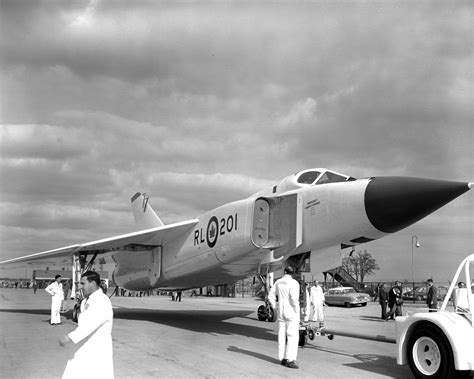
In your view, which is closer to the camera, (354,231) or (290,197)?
(354,231)

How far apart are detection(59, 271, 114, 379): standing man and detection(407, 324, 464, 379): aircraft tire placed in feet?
13.5

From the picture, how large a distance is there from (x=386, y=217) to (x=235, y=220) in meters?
4.07

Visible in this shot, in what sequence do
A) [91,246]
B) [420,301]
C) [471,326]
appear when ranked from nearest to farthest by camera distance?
[471,326] → [91,246] → [420,301]

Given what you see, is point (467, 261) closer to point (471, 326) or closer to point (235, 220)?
point (471, 326)

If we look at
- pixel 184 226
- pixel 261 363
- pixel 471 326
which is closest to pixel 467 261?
pixel 471 326

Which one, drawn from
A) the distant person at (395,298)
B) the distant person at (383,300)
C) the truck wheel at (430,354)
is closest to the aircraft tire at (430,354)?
the truck wheel at (430,354)

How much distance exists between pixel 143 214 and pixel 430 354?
1435 centimetres

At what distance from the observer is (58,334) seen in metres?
11.5

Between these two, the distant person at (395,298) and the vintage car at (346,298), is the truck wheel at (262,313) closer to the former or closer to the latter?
the distant person at (395,298)

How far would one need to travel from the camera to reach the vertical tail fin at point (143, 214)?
18.7 m

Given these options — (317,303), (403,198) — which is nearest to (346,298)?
(317,303)

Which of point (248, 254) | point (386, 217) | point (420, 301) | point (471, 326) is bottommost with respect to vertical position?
point (420, 301)

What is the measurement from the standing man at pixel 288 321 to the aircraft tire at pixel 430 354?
5.81 ft

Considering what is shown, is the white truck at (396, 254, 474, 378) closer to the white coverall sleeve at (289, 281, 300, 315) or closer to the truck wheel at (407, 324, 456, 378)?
the truck wheel at (407, 324, 456, 378)
